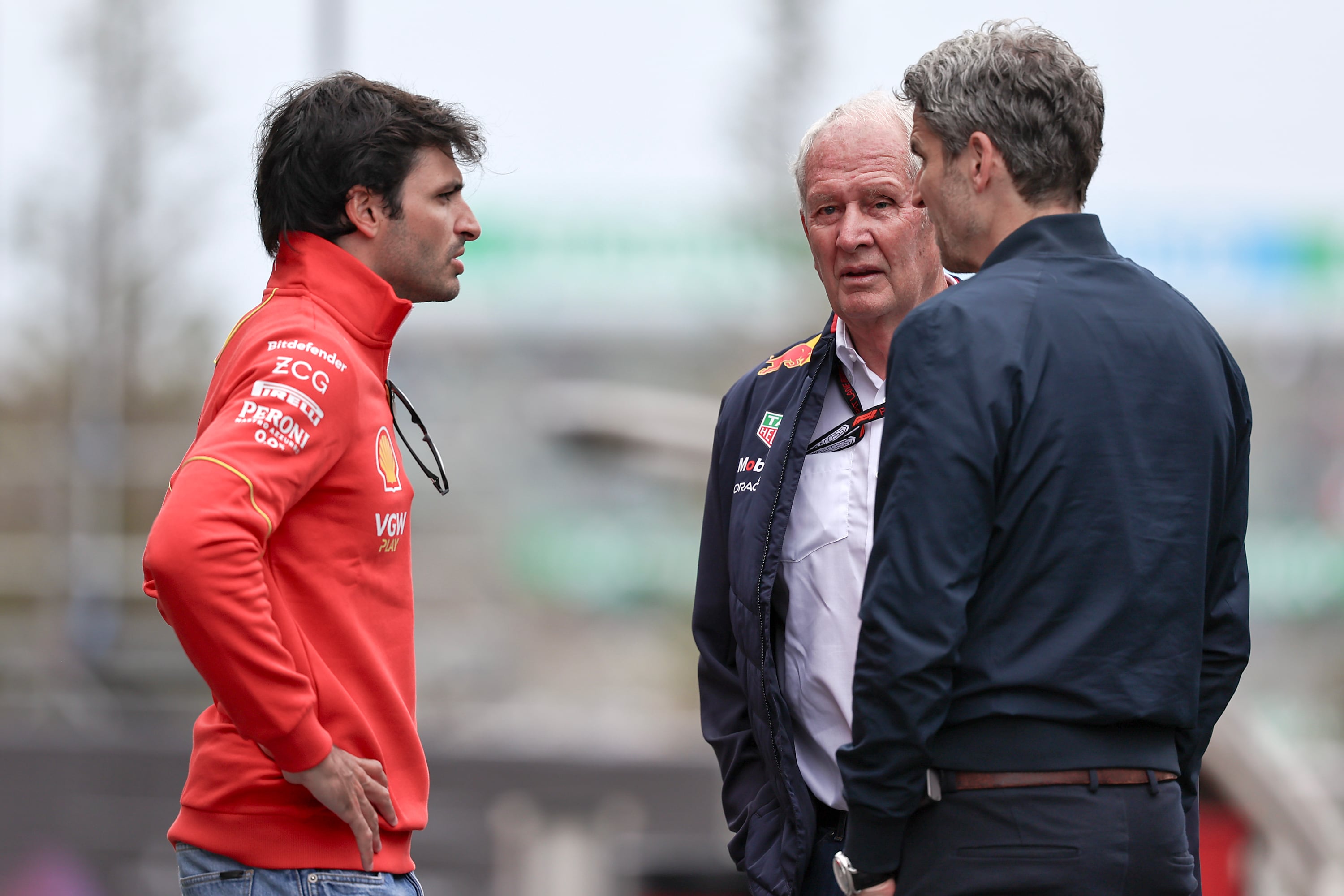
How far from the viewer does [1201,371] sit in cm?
181

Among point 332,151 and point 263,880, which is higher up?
point 332,151

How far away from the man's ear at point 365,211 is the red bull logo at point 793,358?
0.81m

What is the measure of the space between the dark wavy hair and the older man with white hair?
0.77m

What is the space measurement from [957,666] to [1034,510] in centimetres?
23

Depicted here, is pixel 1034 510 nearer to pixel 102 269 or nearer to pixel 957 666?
pixel 957 666

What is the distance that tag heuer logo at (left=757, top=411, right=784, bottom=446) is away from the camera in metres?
2.48

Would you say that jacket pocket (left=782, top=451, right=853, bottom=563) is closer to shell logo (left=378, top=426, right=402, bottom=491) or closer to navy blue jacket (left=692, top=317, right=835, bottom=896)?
navy blue jacket (left=692, top=317, right=835, bottom=896)

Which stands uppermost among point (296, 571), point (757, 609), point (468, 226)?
point (468, 226)

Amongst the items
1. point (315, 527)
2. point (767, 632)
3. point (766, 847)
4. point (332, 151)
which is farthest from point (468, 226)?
point (766, 847)

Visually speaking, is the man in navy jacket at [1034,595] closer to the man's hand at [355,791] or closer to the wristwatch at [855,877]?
the wristwatch at [855,877]

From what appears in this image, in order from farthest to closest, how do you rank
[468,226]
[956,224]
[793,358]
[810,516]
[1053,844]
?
[793,358]
[810,516]
[468,226]
[956,224]
[1053,844]

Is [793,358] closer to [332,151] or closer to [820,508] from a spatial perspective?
[820,508]

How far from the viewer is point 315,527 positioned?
1.97 m

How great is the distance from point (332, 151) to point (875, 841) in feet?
4.36
